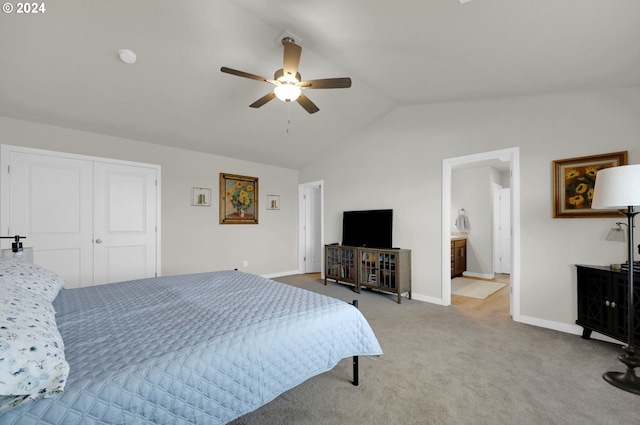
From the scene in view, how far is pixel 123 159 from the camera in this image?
391cm

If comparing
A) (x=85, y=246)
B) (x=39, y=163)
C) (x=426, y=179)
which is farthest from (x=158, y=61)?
(x=426, y=179)

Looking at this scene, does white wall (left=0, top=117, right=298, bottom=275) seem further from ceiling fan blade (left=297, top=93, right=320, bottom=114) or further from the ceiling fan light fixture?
the ceiling fan light fixture

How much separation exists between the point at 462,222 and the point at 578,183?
3333 mm

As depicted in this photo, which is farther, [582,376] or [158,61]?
[158,61]

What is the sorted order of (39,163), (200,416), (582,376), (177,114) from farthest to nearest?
(177,114), (39,163), (582,376), (200,416)

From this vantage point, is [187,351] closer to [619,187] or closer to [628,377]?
[619,187]

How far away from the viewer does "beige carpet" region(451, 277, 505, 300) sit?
13.9 feet

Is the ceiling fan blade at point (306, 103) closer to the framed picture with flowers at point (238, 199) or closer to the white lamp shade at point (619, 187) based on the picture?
the white lamp shade at point (619, 187)

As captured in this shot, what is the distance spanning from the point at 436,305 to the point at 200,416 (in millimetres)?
3339

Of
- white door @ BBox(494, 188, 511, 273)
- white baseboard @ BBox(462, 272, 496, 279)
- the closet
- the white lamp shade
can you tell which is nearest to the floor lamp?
the white lamp shade

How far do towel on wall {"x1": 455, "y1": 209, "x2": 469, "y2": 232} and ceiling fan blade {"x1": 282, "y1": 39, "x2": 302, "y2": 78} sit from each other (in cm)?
511

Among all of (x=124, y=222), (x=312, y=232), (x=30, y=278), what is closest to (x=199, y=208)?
(x=124, y=222)

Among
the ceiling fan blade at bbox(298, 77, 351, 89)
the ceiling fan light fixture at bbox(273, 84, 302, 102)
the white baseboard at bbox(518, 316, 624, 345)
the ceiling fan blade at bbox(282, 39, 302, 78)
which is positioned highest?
the ceiling fan blade at bbox(282, 39, 302, 78)

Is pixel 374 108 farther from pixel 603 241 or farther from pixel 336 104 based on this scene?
pixel 603 241
